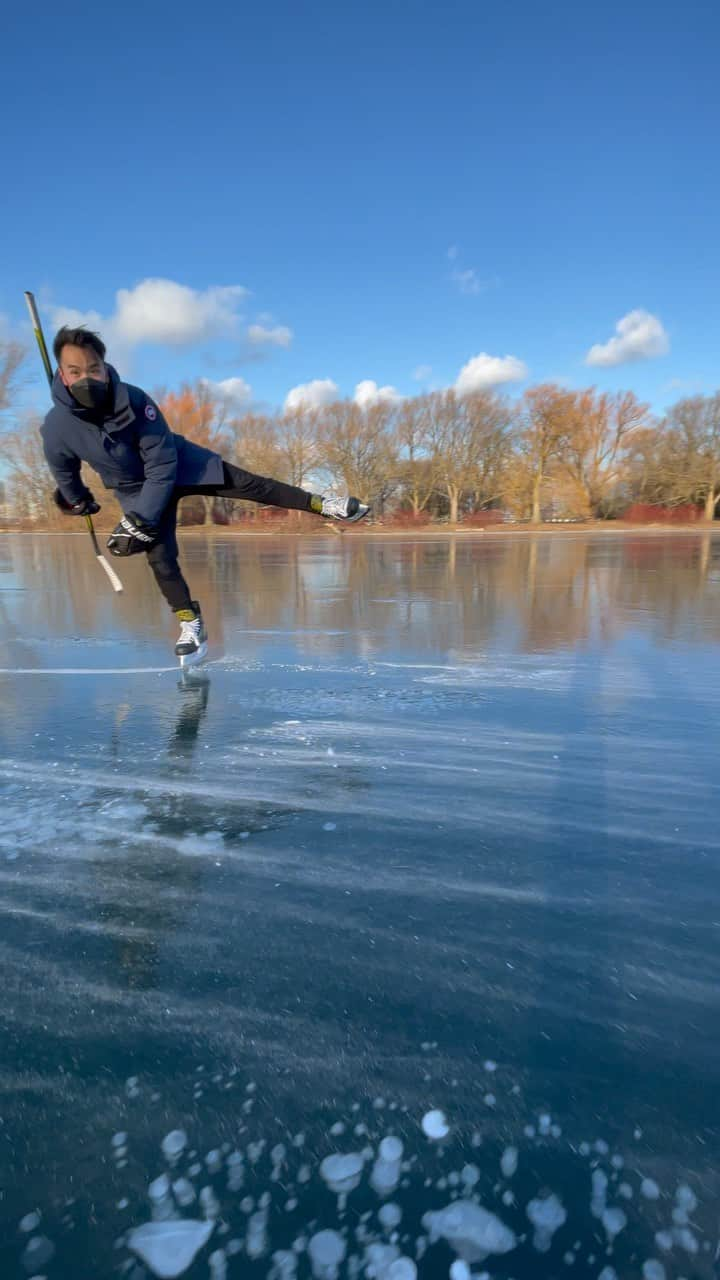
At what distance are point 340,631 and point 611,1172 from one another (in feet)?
15.6

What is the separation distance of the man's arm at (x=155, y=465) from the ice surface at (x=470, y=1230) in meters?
3.85

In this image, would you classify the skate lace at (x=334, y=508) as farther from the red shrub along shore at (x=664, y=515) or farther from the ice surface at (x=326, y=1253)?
the red shrub along shore at (x=664, y=515)

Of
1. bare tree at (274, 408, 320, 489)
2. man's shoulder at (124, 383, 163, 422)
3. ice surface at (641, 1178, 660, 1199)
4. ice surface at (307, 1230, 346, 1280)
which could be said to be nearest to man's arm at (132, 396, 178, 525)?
man's shoulder at (124, 383, 163, 422)

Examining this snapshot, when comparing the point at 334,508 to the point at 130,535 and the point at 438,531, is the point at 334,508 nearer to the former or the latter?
the point at 130,535

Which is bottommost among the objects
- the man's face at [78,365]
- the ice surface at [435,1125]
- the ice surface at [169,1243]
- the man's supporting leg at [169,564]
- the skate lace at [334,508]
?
the ice surface at [169,1243]

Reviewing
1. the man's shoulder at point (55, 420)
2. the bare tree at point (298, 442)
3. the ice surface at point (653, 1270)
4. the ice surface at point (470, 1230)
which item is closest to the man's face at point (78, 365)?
the man's shoulder at point (55, 420)

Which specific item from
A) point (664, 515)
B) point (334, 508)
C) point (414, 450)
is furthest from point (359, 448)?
point (334, 508)

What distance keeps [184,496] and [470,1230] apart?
13.3 feet

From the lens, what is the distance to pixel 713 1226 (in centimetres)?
91

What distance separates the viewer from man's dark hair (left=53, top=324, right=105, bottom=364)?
3.57 metres

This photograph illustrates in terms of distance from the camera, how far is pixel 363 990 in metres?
1.35

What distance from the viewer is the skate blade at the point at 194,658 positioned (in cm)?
429

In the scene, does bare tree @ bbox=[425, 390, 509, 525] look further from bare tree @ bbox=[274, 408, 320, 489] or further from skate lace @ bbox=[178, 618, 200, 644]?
skate lace @ bbox=[178, 618, 200, 644]

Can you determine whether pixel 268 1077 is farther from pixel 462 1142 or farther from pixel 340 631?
pixel 340 631
